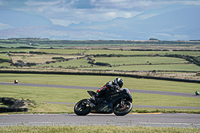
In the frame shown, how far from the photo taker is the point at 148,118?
57.9ft

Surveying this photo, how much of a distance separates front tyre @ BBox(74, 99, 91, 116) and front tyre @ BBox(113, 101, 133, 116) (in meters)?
1.70

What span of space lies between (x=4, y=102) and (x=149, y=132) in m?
19.4

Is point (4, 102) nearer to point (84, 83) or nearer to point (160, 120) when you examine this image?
point (160, 120)

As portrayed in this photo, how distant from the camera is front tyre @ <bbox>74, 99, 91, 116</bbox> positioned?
1627 cm

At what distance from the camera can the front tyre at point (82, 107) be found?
16.3 meters

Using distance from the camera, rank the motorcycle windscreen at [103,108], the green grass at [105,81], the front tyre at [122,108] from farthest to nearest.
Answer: the green grass at [105,81] → the motorcycle windscreen at [103,108] → the front tyre at [122,108]

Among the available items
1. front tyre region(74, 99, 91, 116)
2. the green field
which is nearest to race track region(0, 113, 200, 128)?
front tyre region(74, 99, 91, 116)

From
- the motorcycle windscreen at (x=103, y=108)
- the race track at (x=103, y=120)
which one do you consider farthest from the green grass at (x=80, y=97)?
the motorcycle windscreen at (x=103, y=108)

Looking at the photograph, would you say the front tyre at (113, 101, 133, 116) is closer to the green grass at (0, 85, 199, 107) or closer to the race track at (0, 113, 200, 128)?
the race track at (0, 113, 200, 128)

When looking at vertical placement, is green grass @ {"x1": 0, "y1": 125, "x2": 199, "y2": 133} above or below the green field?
above

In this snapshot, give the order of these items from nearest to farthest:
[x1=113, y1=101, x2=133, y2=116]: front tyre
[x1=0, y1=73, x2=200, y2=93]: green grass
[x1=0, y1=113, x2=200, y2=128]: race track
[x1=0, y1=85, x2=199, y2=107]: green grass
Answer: [x1=113, y1=101, x2=133, y2=116]: front tyre
[x1=0, y1=113, x2=200, y2=128]: race track
[x1=0, y1=85, x2=199, y2=107]: green grass
[x1=0, y1=73, x2=200, y2=93]: green grass

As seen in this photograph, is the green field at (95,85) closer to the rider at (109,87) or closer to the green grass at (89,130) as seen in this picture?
the rider at (109,87)

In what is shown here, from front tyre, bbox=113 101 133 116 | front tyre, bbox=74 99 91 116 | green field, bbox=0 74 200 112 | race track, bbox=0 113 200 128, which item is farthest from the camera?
green field, bbox=0 74 200 112

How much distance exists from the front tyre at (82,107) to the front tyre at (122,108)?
1700mm
